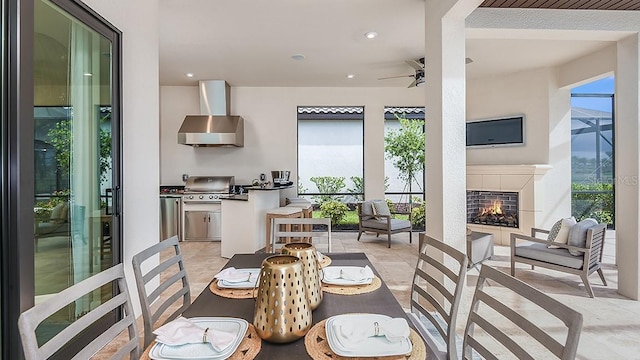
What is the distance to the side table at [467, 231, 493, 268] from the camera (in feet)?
11.6

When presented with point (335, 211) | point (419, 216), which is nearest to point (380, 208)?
point (335, 211)

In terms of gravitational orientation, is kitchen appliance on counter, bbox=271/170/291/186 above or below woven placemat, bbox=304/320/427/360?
above

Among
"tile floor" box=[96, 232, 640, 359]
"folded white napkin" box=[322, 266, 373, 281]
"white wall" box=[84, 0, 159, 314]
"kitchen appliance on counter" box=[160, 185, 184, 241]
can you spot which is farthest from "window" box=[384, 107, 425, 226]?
"folded white napkin" box=[322, 266, 373, 281]

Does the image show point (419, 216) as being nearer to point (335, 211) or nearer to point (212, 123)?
point (335, 211)

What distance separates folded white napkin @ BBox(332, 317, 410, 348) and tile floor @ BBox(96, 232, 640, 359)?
1.83 metres

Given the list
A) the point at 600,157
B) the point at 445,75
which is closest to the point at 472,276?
the point at 445,75

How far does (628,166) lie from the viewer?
3.10m

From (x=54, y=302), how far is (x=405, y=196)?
6.65 m

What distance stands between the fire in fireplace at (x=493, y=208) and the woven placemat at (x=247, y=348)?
5.47m

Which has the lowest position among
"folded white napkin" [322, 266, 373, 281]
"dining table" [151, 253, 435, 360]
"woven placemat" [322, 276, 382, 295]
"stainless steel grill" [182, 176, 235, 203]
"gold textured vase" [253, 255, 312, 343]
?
"dining table" [151, 253, 435, 360]

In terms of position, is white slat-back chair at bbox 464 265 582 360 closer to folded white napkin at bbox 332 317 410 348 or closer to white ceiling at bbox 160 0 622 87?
folded white napkin at bbox 332 317 410 348

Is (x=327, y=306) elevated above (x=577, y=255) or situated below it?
above

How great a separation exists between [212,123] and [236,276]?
4.83m

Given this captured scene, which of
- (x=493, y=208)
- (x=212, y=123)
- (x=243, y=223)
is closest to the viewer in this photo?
(x=243, y=223)
